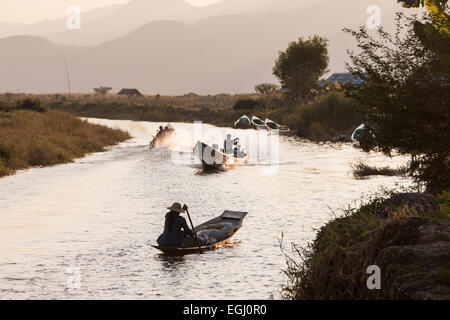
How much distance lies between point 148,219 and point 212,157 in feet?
55.7

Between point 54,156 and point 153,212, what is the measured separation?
21094 millimetres

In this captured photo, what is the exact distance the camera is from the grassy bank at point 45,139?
44000mm

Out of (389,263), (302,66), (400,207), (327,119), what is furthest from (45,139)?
(302,66)

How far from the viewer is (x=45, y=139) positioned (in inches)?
1960

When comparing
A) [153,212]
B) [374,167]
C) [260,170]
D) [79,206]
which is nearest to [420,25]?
[153,212]

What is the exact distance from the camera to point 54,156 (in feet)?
158

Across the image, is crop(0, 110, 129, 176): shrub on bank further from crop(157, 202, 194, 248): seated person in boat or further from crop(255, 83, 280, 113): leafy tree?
crop(255, 83, 280, 113): leafy tree

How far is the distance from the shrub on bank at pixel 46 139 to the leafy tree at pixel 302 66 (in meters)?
39.4

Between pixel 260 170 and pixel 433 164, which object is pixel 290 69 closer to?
pixel 260 170

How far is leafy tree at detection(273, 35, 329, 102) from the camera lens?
101562 mm

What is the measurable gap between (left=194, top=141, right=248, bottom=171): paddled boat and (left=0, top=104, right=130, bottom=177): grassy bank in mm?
11291

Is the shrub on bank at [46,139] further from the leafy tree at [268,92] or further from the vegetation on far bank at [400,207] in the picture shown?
the leafy tree at [268,92]

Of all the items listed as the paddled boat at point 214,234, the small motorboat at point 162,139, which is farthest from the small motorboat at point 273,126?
the paddled boat at point 214,234

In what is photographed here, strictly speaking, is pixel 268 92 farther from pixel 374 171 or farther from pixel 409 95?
pixel 409 95
